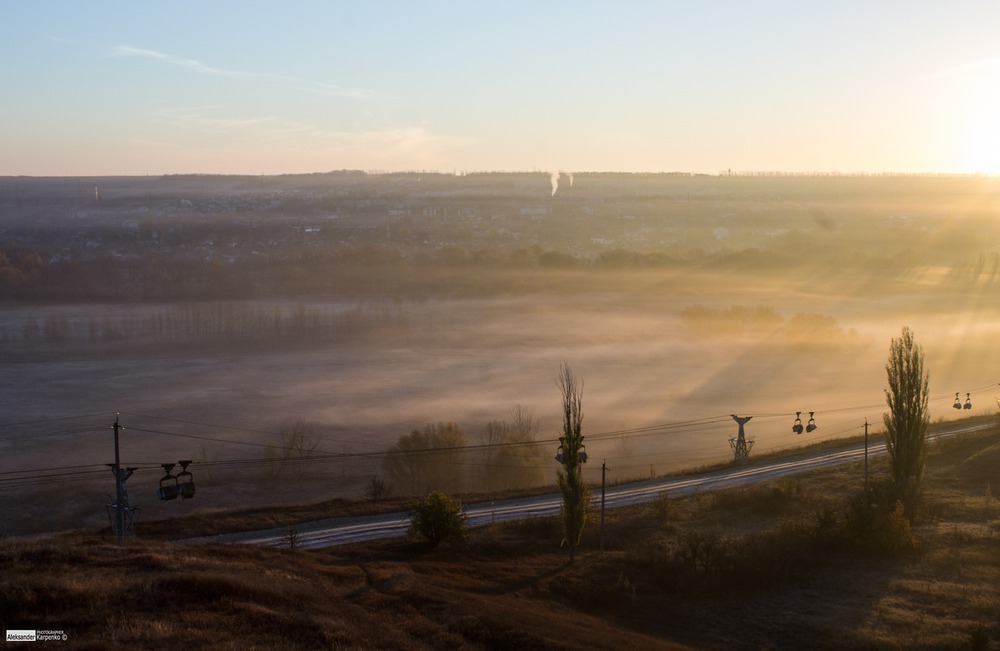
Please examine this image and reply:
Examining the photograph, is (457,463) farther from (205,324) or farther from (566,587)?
(205,324)

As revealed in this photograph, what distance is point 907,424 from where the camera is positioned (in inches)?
739

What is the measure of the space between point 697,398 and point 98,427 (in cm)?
3254

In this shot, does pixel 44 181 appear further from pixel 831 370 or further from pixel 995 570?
pixel 995 570

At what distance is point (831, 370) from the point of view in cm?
5909

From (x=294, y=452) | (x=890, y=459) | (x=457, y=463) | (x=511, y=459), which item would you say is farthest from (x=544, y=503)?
(x=294, y=452)

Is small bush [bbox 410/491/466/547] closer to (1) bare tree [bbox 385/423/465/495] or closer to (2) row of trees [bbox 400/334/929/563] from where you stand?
(2) row of trees [bbox 400/334/929/563]

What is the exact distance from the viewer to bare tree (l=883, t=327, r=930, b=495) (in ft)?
61.1

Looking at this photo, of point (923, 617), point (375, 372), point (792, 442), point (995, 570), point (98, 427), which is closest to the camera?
point (923, 617)

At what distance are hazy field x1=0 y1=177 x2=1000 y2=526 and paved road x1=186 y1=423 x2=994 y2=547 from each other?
5971mm

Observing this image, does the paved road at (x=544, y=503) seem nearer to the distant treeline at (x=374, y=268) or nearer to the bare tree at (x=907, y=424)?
the bare tree at (x=907, y=424)

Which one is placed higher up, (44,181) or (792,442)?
(44,181)

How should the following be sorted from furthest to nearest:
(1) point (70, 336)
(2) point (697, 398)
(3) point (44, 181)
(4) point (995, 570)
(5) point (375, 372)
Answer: (3) point (44, 181)
(1) point (70, 336)
(5) point (375, 372)
(2) point (697, 398)
(4) point (995, 570)

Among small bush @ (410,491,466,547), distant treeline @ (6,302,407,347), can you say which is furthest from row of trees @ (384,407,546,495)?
distant treeline @ (6,302,407,347)

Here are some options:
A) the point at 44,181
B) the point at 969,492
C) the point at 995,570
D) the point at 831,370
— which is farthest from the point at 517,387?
the point at 44,181
